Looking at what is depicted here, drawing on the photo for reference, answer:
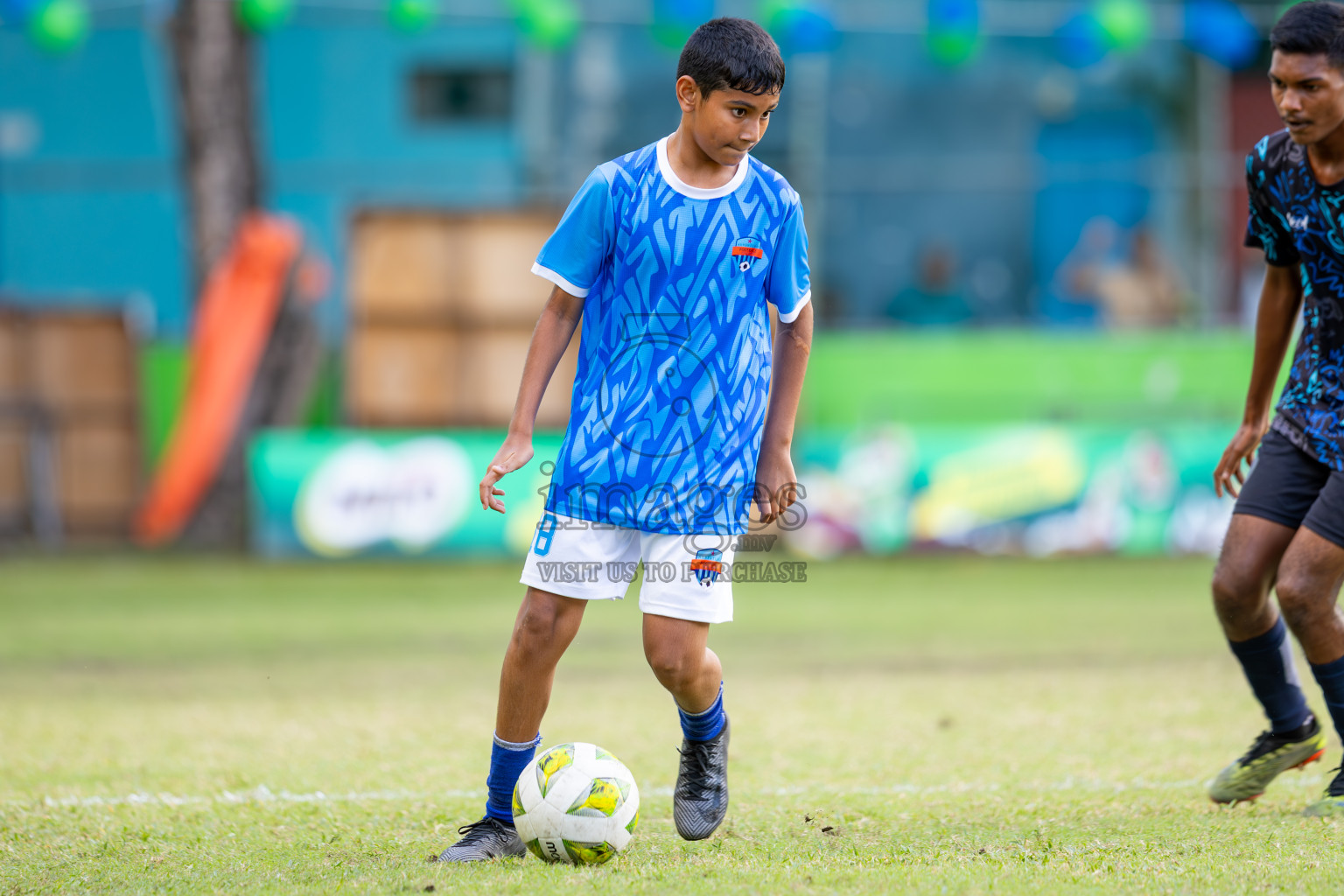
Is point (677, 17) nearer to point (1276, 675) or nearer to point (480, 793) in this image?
point (480, 793)

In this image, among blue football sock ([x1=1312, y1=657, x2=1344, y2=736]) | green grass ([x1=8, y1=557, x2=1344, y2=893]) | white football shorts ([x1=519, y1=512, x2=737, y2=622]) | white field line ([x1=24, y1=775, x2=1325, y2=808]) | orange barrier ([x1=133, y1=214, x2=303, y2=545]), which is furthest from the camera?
orange barrier ([x1=133, y1=214, x2=303, y2=545])

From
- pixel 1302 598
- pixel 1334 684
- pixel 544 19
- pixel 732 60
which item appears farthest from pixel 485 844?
pixel 544 19

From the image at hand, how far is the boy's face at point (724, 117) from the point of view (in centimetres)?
418

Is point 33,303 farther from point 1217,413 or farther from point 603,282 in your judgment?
point 603,282

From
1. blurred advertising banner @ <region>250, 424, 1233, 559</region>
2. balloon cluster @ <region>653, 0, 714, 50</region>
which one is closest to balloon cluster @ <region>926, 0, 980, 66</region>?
balloon cluster @ <region>653, 0, 714, 50</region>

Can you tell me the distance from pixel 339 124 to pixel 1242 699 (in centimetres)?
1425

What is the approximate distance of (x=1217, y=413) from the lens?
14.6 metres

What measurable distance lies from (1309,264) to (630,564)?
2.32 m

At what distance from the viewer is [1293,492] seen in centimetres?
486

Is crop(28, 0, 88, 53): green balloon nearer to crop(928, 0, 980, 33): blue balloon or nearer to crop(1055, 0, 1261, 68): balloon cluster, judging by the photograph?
A: crop(928, 0, 980, 33): blue balloon

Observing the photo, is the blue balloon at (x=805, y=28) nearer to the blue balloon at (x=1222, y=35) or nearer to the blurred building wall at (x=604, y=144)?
the blurred building wall at (x=604, y=144)

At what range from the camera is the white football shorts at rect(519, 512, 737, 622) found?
426cm

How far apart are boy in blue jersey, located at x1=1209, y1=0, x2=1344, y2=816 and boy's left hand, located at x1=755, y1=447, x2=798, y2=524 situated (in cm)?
146

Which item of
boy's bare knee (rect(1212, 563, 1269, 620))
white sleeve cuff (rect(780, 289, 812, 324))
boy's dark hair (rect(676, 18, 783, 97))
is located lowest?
boy's bare knee (rect(1212, 563, 1269, 620))
